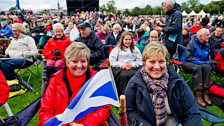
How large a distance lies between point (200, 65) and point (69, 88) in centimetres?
362

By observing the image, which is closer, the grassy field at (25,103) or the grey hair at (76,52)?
the grey hair at (76,52)

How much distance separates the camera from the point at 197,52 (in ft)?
19.3

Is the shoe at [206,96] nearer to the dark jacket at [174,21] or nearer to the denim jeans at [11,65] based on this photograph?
the dark jacket at [174,21]

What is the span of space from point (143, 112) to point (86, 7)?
33.9m

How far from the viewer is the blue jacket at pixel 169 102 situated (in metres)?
2.64

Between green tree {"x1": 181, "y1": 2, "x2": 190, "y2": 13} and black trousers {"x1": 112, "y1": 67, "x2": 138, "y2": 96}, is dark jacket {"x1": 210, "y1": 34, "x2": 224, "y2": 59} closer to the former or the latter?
black trousers {"x1": 112, "y1": 67, "x2": 138, "y2": 96}

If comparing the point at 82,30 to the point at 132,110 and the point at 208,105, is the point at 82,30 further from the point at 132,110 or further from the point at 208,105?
the point at 132,110

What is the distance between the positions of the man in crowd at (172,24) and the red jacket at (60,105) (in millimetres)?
3901

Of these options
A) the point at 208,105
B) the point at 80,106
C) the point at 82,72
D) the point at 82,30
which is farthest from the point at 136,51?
the point at 80,106

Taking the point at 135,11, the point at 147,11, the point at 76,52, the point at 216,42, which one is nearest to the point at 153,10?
the point at 147,11

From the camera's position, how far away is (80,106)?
2359 mm

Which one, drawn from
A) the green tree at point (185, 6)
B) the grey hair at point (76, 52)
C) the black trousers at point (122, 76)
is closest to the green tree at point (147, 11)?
the green tree at point (185, 6)

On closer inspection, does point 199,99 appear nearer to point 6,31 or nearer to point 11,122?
point 11,122

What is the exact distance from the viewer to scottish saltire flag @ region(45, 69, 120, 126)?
2351 millimetres
